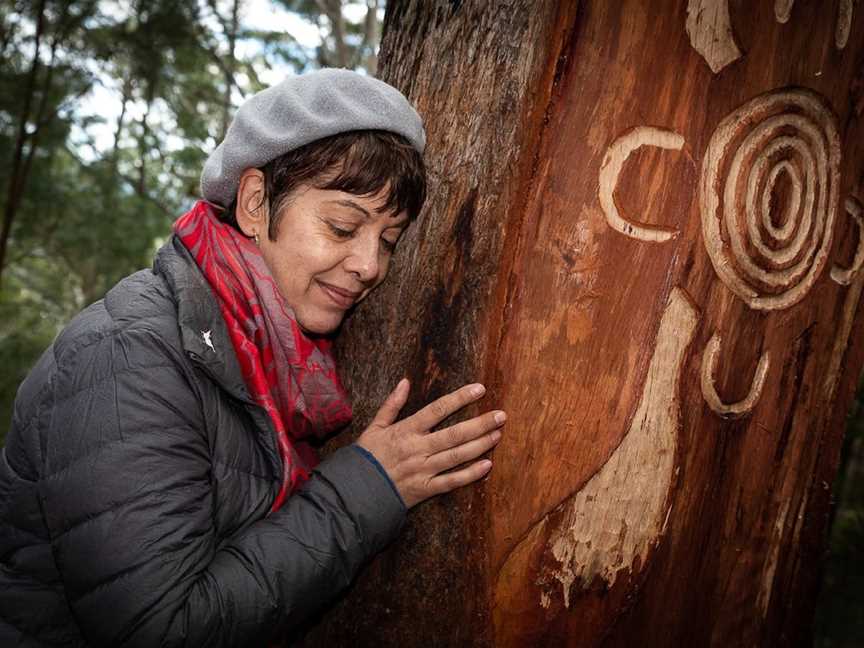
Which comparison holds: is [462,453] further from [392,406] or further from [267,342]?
[267,342]

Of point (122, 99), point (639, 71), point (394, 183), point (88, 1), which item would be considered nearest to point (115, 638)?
point (394, 183)

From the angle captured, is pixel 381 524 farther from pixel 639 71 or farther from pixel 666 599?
pixel 639 71

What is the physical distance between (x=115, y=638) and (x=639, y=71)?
1474 millimetres

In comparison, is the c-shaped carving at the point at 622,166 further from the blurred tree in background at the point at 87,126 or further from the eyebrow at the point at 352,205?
the blurred tree in background at the point at 87,126

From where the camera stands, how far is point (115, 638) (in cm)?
119

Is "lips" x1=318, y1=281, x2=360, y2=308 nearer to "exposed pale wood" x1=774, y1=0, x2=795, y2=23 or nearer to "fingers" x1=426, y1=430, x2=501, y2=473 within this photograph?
"fingers" x1=426, y1=430, x2=501, y2=473

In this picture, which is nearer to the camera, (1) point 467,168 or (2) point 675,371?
(2) point 675,371

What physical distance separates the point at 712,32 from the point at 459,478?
1.07 metres

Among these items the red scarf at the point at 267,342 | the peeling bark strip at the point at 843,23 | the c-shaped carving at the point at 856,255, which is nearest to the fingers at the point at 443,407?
the red scarf at the point at 267,342

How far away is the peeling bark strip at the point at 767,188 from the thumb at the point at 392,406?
0.74 metres

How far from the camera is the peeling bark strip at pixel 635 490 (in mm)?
1405

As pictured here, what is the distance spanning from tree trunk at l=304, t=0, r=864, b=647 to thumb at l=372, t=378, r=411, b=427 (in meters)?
0.04

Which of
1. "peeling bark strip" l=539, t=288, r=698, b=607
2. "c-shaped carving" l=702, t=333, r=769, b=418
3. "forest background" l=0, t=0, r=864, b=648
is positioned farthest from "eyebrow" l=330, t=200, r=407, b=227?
"forest background" l=0, t=0, r=864, b=648

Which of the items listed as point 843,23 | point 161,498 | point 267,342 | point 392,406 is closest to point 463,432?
point 392,406
